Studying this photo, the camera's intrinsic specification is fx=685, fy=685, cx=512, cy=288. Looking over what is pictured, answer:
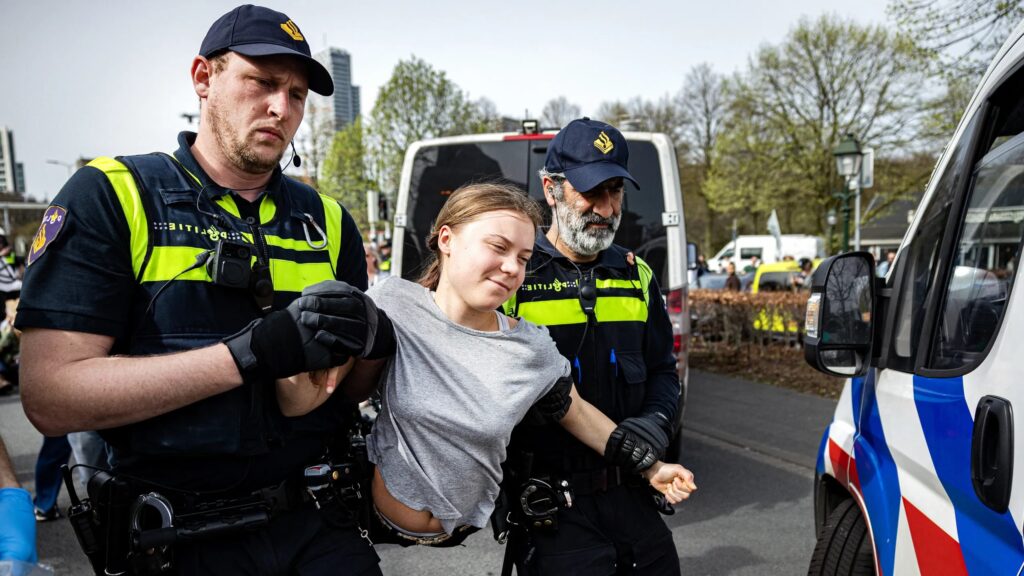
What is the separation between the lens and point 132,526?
148cm

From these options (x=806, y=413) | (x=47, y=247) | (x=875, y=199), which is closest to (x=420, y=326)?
(x=47, y=247)

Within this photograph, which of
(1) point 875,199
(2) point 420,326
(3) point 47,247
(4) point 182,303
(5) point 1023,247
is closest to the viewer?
(5) point 1023,247

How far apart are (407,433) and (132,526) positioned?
61 cm

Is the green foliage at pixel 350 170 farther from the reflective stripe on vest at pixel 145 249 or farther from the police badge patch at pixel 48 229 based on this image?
the police badge patch at pixel 48 229

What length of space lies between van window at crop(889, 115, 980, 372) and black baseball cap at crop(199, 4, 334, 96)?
5.36 ft

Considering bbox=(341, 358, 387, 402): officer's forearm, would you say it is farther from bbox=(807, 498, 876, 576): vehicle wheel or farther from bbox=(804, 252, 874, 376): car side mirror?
bbox=(807, 498, 876, 576): vehicle wheel

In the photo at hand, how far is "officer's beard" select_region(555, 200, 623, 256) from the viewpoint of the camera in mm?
2160

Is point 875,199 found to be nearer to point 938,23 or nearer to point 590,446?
point 938,23

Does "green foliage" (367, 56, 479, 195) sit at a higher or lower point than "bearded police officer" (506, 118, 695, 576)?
higher

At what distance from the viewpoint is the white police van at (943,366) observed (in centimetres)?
125

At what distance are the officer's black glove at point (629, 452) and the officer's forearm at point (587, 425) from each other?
0.07 ft

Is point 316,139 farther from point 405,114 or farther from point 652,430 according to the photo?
point 652,430

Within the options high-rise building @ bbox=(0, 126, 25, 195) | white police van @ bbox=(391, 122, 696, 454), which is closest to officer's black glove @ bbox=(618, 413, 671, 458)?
white police van @ bbox=(391, 122, 696, 454)

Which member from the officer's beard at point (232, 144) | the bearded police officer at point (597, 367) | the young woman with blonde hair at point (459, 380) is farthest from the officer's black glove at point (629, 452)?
the officer's beard at point (232, 144)
